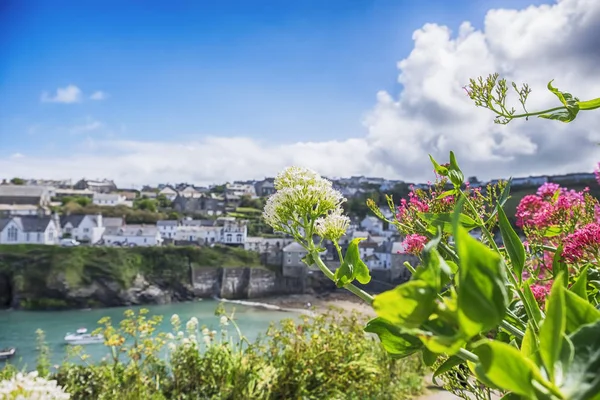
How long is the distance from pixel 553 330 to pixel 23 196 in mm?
59814

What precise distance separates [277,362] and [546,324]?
11.6 ft

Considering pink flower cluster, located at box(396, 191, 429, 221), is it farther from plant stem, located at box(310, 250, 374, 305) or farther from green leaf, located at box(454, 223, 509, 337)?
green leaf, located at box(454, 223, 509, 337)

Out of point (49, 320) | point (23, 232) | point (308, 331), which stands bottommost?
point (49, 320)

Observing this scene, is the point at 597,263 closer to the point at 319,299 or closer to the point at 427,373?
the point at 427,373

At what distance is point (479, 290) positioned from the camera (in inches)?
11.1

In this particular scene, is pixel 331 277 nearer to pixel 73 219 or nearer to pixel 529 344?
pixel 529 344

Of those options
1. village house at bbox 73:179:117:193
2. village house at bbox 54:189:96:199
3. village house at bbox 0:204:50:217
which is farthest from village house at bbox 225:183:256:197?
village house at bbox 0:204:50:217

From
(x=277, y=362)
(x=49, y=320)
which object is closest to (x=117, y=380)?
(x=277, y=362)

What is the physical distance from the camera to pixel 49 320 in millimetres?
28922

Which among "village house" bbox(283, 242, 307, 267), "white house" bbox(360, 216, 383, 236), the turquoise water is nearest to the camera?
the turquoise water

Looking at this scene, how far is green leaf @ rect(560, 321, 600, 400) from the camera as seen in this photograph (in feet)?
0.88

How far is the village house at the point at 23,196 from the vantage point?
167ft

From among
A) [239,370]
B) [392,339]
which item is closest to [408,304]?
[392,339]

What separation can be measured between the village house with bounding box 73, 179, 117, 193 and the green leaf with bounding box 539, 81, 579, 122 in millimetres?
69785
